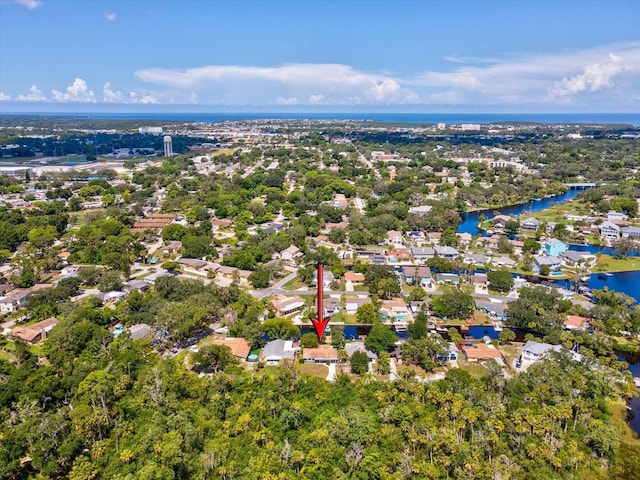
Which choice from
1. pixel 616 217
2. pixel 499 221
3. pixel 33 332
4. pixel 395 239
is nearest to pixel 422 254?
pixel 395 239

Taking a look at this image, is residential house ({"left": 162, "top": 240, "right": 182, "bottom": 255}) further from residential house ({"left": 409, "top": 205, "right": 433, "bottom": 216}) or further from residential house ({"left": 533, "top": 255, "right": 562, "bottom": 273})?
residential house ({"left": 533, "top": 255, "right": 562, "bottom": 273})

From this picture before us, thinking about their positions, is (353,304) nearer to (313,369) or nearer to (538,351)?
(313,369)

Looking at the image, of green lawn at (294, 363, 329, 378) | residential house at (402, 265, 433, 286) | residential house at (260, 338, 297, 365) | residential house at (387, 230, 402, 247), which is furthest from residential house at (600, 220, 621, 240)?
residential house at (260, 338, 297, 365)

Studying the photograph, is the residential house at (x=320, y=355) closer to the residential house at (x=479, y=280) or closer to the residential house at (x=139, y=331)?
the residential house at (x=139, y=331)

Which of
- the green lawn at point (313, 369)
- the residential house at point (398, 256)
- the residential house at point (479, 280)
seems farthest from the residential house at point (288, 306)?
the residential house at point (479, 280)

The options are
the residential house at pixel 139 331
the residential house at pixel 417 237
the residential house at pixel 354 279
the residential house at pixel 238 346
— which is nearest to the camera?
the residential house at pixel 238 346

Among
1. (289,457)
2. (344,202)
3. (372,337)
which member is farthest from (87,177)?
(289,457)
